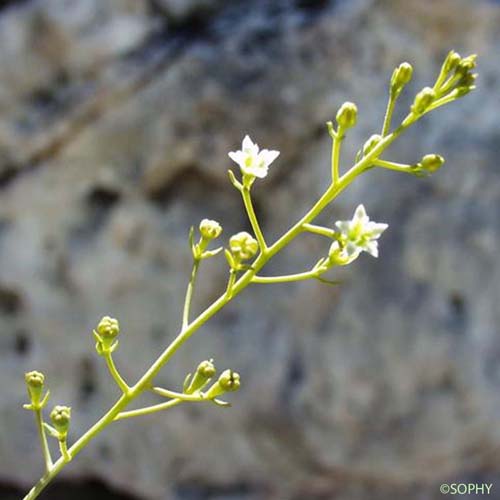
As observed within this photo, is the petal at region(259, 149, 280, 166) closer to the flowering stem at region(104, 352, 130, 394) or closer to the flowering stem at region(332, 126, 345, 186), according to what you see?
the flowering stem at region(332, 126, 345, 186)

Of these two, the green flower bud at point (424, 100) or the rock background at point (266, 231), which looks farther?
the rock background at point (266, 231)

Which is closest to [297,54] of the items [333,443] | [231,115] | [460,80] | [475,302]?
[231,115]

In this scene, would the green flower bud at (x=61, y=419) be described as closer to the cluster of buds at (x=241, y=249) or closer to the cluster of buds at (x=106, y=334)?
the cluster of buds at (x=106, y=334)

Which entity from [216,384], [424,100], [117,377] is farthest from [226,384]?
[424,100]

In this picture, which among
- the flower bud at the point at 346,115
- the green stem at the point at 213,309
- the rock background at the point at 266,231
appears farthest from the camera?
the rock background at the point at 266,231

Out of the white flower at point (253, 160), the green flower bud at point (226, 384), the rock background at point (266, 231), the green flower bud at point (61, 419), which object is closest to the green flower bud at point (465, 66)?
the white flower at point (253, 160)

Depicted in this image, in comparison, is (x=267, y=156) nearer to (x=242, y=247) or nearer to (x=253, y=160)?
(x=253, y=160)
